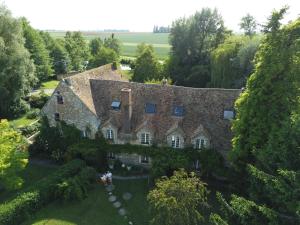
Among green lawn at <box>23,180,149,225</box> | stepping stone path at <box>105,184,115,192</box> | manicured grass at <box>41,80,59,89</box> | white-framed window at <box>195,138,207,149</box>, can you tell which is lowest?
green lawn at <box>23,180,149,225</box>

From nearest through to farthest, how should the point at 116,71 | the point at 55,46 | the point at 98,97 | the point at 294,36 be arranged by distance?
the point at 294,36
the point at 98,97
the point at 116,71
the point at 55,46

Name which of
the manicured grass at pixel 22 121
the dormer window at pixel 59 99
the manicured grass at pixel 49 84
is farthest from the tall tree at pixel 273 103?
the manicured grass at pixel 49 84

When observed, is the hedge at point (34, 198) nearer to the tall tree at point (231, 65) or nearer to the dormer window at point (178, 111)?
the dormer window at point (178, 111)

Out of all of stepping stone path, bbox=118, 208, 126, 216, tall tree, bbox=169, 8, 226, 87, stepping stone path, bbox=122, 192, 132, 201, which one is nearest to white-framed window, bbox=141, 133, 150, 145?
stepping stone path, bbox=122, 192, 132, 201

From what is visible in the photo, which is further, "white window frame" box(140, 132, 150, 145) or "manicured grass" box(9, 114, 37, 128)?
"manicured grass" box(9, 114, 37, 128)

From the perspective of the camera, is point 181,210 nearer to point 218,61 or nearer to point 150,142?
point 150,142

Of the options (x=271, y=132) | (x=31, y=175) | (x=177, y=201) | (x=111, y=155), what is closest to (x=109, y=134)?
(x=111, y=155)

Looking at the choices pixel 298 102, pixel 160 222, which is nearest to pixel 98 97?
pixel 160 222

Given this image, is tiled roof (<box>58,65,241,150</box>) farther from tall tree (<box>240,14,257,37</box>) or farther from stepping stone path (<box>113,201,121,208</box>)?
tall tree (<box>240,14,257,37</box>)
